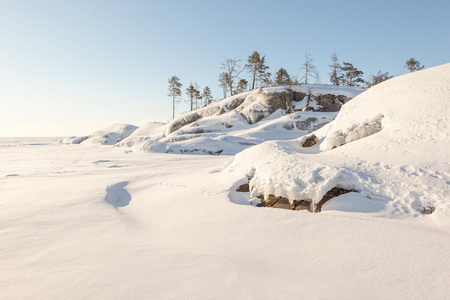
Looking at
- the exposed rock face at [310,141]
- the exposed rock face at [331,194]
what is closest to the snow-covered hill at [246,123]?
the exposed rock face at [310,141]

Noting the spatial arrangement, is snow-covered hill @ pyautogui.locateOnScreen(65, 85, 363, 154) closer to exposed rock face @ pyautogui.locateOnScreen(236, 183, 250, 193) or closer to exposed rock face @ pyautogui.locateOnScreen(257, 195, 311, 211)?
exposed rock face @ pyautogui.locateOnScreen(236, 183, 250, 193)

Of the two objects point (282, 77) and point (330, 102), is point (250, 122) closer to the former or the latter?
point (330, 102)

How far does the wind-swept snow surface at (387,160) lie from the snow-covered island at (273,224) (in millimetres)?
19

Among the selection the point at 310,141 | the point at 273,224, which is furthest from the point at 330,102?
the point at 273,224

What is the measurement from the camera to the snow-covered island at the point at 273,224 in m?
1.55

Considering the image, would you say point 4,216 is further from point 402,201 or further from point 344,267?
point 402,201

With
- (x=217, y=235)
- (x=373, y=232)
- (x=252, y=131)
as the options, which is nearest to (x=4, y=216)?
(x=217, y=235)

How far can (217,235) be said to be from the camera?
2.39 metres

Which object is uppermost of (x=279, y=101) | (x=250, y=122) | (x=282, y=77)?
(x=282, y=77)

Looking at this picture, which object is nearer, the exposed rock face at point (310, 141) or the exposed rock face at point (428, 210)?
the exposed rock face at point (428, 210)

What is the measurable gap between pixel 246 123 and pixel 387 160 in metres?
18.6

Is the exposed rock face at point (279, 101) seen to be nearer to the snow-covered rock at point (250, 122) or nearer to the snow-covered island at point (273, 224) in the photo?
the snow-covered rock at point (250, 122)

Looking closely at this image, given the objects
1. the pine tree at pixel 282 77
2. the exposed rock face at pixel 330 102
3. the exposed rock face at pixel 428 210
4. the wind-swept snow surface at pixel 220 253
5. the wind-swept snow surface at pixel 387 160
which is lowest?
the wind-swept snow surface at pixel 220 253

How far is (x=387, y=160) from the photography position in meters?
3.09
